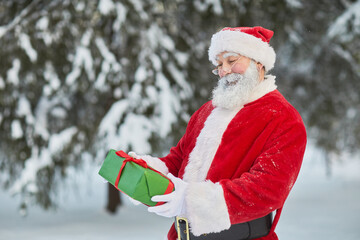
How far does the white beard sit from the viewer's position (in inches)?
85.2

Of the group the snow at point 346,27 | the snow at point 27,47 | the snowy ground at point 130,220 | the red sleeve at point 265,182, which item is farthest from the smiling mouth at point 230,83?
the snowy ground at point 130,220

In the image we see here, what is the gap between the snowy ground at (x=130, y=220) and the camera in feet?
23.2

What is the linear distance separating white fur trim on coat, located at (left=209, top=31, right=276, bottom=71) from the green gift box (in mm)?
690

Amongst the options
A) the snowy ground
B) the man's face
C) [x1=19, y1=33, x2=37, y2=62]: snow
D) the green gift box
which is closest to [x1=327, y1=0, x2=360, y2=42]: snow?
the snowy ground

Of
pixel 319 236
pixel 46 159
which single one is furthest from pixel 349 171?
pixel 46 159

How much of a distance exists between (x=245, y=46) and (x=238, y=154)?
521 millimetres

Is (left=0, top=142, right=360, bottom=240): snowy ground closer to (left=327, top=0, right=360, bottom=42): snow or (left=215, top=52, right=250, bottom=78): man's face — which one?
(left=327, top=0, right=360, bottom=42): snow

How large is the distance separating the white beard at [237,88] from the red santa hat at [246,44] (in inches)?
2.4

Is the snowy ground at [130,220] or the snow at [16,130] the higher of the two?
the snow at [16,130]

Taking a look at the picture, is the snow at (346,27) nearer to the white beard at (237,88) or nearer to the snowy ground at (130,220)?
the snowy ground at (130,220)

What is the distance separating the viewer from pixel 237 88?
2.16 metres

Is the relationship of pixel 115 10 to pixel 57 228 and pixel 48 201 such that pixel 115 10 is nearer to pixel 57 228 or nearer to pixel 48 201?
pixel 48 201

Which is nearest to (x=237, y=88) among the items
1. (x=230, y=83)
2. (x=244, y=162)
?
(x=230, y=83)

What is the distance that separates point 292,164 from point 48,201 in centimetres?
589
